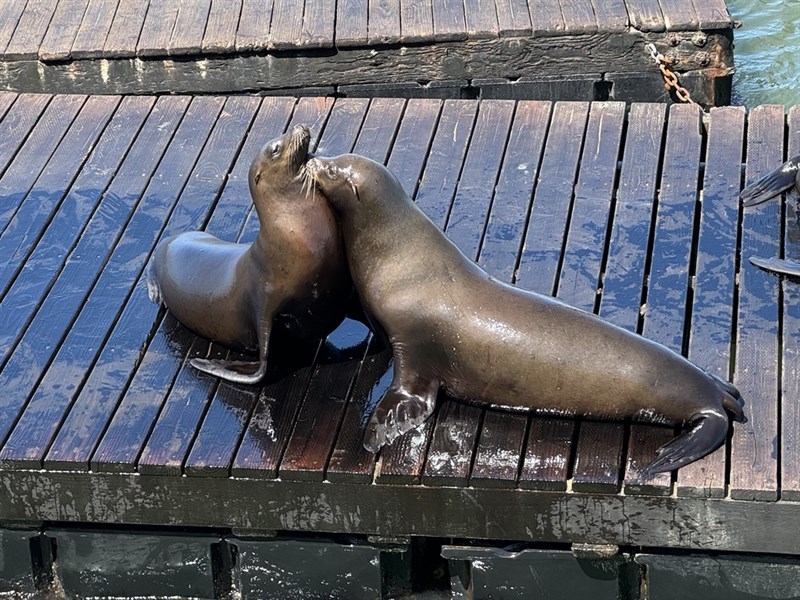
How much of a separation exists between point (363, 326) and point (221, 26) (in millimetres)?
3285

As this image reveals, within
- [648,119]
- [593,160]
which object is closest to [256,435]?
[593,160]

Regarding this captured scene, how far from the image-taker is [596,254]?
17.4ft

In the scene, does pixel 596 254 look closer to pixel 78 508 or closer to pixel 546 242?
pixel 546 242

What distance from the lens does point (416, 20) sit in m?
7.66

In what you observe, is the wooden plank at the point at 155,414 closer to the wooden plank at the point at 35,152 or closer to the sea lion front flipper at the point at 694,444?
the wooden plank at the point at 35,152

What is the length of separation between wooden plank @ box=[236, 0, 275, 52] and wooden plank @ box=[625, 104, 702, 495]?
2361mm

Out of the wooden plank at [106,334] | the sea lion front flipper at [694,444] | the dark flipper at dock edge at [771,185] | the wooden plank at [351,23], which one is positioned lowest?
the wooden plank at [351,23]

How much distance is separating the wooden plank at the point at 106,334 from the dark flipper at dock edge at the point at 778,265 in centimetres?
215

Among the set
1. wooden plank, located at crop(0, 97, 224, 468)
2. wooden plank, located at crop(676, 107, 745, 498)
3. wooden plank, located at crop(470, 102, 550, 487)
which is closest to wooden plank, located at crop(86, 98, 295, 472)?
wooden plank, located at crop(0, 97, 224, 468)

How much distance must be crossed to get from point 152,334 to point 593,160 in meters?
2.01

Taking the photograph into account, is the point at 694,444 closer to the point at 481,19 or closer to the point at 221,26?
the point at 481,19

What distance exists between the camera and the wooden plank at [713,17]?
24.5 ft

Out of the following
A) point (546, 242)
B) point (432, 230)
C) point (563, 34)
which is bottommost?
point (563, 34)

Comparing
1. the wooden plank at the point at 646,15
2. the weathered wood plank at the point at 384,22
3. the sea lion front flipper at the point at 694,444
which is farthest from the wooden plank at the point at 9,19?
the sea lion front flipper at the point at 694,444
